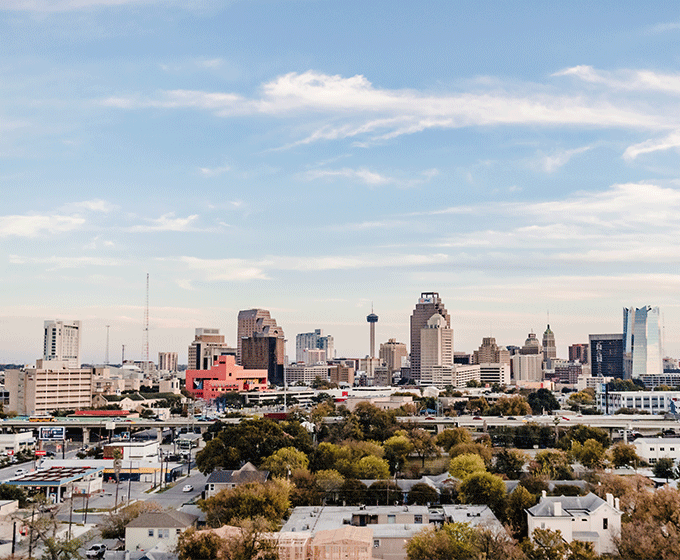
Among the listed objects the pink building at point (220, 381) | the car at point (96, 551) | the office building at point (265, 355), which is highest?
the office building at point (265, 355)

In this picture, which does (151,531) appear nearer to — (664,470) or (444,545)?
(444,545)

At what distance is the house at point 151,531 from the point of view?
25516mm

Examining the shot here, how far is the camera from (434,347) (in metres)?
146

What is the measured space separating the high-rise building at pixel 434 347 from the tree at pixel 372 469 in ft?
346

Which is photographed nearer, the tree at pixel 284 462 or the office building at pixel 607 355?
the tree at pixel 284 462

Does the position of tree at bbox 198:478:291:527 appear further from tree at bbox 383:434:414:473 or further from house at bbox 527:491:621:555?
tree at bbox 383:434:414:473

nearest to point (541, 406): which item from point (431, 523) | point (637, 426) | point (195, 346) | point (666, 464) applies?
point (637, 426)

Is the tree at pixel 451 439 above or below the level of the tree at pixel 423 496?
above

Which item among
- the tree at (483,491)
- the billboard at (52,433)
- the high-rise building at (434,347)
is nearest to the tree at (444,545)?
the tree at (483,491)

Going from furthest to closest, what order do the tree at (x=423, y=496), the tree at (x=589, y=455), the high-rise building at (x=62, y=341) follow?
the high-rise building at (x=62, y=341) < the tree at (x=589, y=455) < the tree at (x=423, y=496)

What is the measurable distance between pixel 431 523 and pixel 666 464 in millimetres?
17155

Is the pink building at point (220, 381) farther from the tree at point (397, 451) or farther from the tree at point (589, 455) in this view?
the tree at point (589, 455)

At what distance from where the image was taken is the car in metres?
24.8

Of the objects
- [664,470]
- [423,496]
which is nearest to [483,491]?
[423,496]
